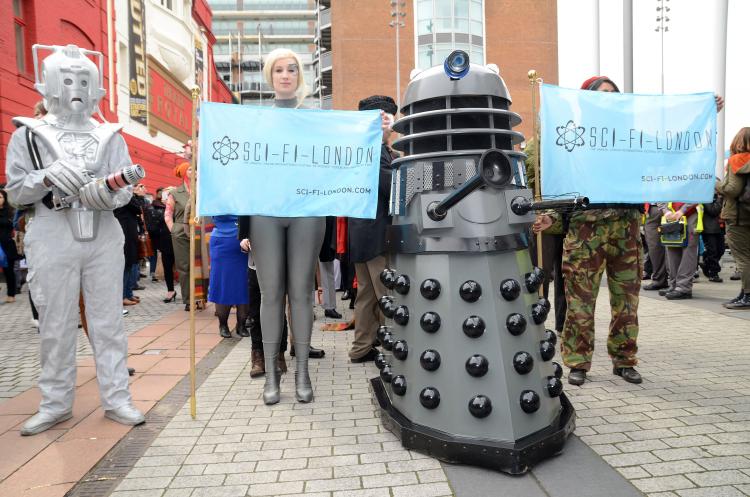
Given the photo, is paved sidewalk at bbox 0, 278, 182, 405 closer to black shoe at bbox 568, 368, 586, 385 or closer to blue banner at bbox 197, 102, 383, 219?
blue banner at bbox 197, 102, 383, 219

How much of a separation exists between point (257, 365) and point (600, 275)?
263cm

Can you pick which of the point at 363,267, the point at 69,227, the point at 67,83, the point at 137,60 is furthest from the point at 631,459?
the point at 137,60

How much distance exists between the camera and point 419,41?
41375 mm

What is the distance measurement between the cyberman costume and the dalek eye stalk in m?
1.58

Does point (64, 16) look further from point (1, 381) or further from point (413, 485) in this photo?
point (413, 485)

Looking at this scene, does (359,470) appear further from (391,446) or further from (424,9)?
(424,9)

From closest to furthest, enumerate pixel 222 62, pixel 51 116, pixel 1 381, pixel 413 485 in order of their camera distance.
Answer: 1. pixel 413 485
2. pixel 51 116
3. pixel 1 381
4. pixel 222 62

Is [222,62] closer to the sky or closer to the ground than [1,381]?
closer to the sky

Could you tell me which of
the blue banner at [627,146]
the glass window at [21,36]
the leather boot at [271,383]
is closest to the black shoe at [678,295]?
the blue banner at [627,146]

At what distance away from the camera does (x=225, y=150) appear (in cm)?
328

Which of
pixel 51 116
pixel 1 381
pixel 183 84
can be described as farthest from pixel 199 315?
pixel 183 84

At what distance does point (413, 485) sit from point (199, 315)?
5.72 metres

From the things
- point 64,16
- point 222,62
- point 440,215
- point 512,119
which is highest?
point 222,62

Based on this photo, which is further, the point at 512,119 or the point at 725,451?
the point at 512,119
